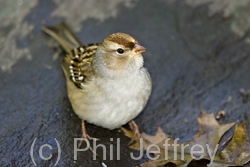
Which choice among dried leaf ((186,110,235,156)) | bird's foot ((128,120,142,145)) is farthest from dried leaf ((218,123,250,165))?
bird's foot ((128,120,142,145))

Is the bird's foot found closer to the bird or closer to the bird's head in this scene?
the bird

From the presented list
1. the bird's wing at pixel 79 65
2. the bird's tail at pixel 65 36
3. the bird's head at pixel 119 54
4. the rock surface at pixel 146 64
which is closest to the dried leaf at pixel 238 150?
the rock surface at pixel 146 64

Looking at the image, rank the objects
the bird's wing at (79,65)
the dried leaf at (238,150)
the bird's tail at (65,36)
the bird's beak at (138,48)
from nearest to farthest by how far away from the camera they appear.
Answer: the dried leaf at (238,150) → the bird's beak at (138,48) → the bird's wing at (79,65) → the bird's tail at (65,36)

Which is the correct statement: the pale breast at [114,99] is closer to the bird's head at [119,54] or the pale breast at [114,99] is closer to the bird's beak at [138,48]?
the bird's head at [119,54]

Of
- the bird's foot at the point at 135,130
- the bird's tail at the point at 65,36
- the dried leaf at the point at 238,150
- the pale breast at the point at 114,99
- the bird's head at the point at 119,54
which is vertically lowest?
the dried leaf at the point at 238,150

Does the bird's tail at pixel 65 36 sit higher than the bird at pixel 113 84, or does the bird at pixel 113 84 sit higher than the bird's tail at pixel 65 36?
the bird's tail at pixel 65 36

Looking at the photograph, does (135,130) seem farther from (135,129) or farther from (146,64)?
(146,64)

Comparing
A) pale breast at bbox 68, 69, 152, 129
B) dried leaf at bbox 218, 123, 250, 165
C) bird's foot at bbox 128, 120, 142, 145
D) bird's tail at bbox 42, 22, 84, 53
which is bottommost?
dried leaf at bbox 218, 123, 250, 165
